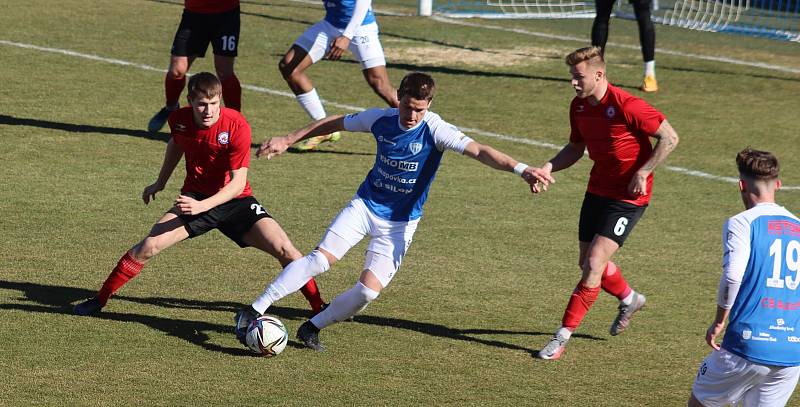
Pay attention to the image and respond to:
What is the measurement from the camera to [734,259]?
18.9ft

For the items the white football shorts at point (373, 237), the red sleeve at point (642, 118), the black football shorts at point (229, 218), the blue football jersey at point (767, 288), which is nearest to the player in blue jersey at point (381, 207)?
the white football shorts at point (373, 237)

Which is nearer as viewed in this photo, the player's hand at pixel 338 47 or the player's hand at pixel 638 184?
the player's hand at pixel 638 184

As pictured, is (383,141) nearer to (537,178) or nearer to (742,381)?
(537,178)

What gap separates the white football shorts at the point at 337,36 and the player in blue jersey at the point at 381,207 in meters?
4.95

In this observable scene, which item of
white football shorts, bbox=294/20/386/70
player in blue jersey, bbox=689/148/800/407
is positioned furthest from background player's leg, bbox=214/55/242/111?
player in blue jersey, bbox=689/148/800/407

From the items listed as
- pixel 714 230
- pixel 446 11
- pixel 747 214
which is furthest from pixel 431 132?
pixel 446 11

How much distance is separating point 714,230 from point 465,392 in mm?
4655

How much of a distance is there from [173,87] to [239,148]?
5446 millimetres

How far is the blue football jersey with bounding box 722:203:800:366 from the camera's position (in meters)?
5.78

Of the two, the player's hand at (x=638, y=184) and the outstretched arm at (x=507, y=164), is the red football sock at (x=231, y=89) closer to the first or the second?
the outstretched arm at (x=507, y=164)

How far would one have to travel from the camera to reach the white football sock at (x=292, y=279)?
780cm

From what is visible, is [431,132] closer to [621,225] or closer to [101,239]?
[621,225]

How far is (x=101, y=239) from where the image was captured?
1002cm

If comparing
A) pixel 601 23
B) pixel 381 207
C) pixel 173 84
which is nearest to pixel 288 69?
pixel 173 84
